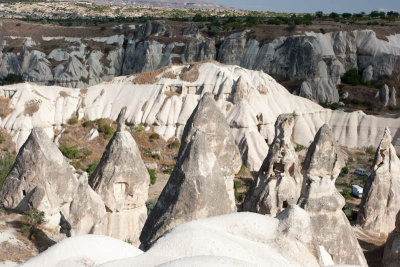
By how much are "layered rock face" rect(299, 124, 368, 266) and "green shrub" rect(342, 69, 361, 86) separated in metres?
44.2

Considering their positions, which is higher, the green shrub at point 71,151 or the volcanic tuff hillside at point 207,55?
the volcanic tuff hillside at point 207,55

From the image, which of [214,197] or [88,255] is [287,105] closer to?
[214,197]

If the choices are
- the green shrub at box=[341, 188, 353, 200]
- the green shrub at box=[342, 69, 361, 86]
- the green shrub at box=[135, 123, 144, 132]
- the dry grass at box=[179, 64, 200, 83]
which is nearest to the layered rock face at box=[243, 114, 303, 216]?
the green shrub at box=[341, 188, 353, 200]

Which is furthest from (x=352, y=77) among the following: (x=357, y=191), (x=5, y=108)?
(x=5, y=108)

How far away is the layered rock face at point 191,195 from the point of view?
23.4 ft

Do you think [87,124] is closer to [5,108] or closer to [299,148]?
[5,108]

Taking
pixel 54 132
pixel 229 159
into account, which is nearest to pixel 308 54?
pixel 54 132

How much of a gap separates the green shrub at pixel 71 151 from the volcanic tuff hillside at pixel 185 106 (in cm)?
265

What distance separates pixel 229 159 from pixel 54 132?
25.5m

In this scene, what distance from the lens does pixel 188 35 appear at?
208 feet

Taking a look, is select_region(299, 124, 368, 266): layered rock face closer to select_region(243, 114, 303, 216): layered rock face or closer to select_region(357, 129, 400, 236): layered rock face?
select_region(243, 114, 303, 216): layered rock face

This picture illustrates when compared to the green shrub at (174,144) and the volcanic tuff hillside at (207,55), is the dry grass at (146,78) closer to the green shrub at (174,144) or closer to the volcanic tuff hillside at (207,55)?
the green shrub at (174,144)

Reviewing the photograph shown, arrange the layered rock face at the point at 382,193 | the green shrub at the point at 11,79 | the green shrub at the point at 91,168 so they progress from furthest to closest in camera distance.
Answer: the green shrub at the point at 11,79, the green shrub at the point at 91,168, the layered rock face at the point at 382,193

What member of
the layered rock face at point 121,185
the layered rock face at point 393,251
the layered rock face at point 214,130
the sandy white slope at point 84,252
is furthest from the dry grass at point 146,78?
the sandy white slope at point 84,252
